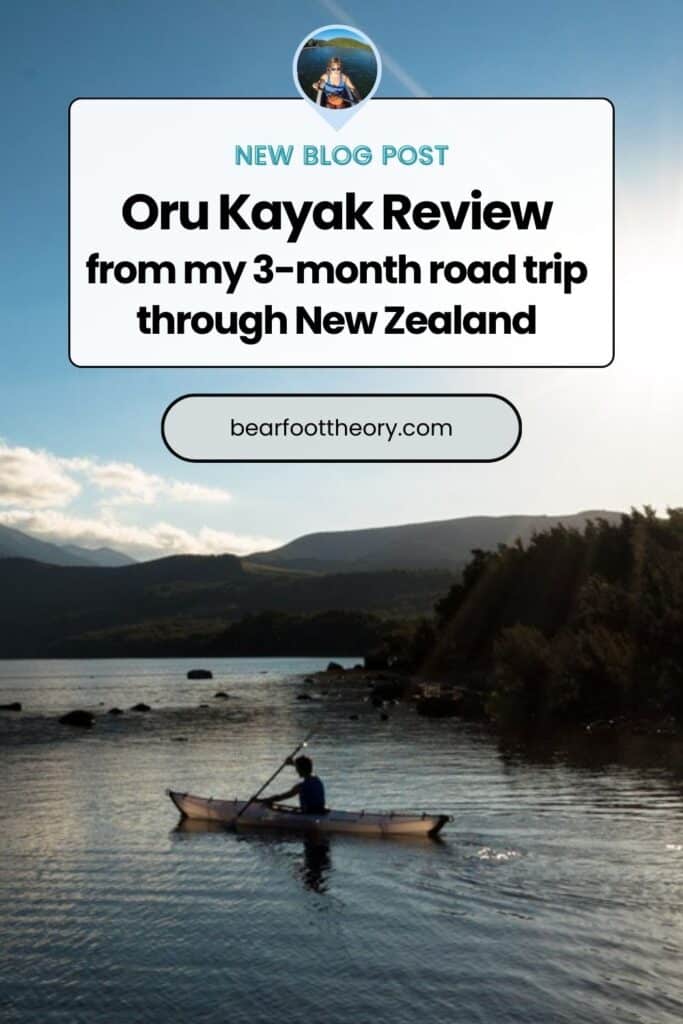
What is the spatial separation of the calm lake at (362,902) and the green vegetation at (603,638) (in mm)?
15580

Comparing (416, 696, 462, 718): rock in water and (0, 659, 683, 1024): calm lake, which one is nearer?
(0, 659, 683, 1024): calm lake

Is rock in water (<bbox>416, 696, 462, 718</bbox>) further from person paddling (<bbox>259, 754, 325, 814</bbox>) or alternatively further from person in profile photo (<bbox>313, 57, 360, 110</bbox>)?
person in profile photo (<bbox>313, 57, 360, 110</bbox>)

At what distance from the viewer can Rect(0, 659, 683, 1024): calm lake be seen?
19.6m

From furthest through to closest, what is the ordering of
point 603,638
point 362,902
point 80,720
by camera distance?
point 80,720, point 603,638, point 362,902

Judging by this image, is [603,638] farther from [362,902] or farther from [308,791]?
[362,902]

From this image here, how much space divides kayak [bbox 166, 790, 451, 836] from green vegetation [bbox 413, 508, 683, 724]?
1437 inches

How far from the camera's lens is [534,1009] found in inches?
734

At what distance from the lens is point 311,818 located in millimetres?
35750

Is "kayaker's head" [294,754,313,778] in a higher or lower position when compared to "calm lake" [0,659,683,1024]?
higher

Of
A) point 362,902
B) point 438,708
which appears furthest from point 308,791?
point 438,708

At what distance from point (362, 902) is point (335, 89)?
1734 cm

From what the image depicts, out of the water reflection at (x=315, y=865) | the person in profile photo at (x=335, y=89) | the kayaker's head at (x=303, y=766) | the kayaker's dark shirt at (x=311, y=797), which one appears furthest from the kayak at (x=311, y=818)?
the person in profile photo at (x=335, y=89)

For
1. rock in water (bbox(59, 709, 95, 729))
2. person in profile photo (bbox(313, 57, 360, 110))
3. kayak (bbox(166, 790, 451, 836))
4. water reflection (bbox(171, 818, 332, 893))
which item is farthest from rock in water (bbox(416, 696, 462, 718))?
person in profile photo (bbox(313, 57, 360, 110))

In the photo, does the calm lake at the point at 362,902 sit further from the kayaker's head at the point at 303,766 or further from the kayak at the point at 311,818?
the kayaker's head at the point at 303,766
